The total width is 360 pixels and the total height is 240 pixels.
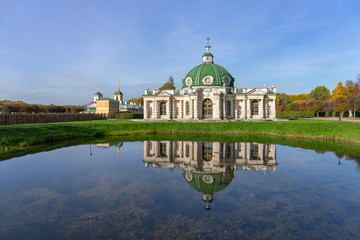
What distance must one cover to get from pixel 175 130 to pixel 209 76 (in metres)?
18.5

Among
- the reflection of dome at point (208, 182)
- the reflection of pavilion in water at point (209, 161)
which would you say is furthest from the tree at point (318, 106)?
the reflection of dome at point (208, 182)

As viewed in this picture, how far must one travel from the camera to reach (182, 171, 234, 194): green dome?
991 cm

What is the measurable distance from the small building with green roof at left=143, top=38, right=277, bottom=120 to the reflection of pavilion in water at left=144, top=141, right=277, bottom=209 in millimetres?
24138

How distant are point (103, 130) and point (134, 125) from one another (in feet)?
13.5

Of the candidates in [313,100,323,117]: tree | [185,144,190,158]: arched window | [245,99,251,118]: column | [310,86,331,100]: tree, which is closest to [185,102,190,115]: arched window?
[245,99,251,118]: column

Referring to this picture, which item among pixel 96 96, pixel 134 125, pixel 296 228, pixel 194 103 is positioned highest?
pixel 96 96

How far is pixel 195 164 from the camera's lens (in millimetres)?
14227

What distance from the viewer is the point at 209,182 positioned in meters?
10.7

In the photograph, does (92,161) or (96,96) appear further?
(96,96)

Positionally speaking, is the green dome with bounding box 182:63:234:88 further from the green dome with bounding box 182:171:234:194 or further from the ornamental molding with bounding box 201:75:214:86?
the green dome with bounding box 182:171:234:194

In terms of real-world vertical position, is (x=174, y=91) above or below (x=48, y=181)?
above

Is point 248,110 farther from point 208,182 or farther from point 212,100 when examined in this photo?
point 208,182

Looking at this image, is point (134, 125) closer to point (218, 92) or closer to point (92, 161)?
point (92, 161)

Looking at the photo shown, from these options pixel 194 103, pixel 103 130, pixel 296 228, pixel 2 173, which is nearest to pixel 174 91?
pixel 194 103
